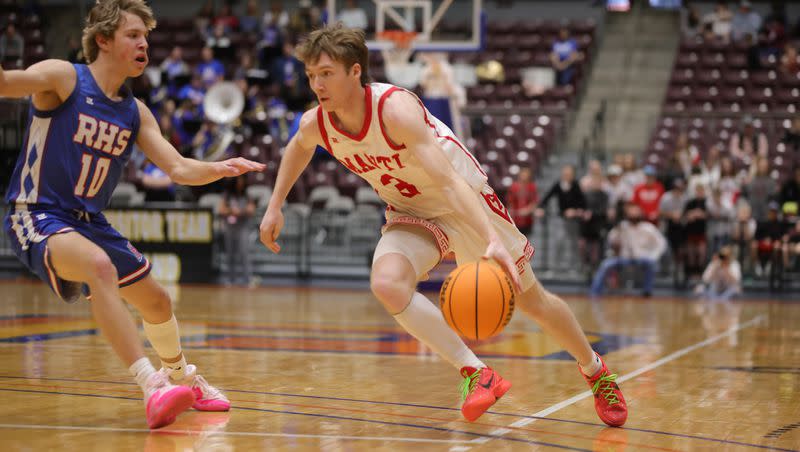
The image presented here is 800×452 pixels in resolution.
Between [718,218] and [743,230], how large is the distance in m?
0.38

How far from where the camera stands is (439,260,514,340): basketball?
4457mm

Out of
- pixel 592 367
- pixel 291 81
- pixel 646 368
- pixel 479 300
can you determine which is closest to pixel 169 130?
pixel 291 81

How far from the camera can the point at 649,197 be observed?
14.9 metres

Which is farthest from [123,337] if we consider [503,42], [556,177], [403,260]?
[503,42]

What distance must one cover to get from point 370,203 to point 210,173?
1212cm

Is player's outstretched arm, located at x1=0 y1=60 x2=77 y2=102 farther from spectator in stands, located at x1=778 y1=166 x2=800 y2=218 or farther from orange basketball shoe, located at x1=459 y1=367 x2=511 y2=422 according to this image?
spectator in stands, located at x1=778 y1=166 x2=800 y2=218

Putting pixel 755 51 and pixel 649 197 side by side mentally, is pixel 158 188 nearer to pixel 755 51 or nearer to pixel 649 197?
pixel 649 197

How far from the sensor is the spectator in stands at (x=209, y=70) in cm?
1956

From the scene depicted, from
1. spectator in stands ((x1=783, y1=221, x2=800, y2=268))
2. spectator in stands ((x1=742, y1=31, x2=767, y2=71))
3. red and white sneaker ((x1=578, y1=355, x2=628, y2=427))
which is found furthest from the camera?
spectator in stands ((x1=742, y1=31, x2=767, y2=71))

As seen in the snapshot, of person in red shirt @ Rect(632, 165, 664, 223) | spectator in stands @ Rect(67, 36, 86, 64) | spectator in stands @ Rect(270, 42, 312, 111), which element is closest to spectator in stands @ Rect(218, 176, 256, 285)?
spectator in stands @ Rect(67, 36, 86, 64)

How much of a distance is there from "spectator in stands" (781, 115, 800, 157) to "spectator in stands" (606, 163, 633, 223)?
3029 mm

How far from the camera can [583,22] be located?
22469mm

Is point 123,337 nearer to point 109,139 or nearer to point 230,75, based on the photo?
point 109,139

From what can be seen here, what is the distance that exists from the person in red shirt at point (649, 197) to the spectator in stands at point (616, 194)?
24 centimetres
